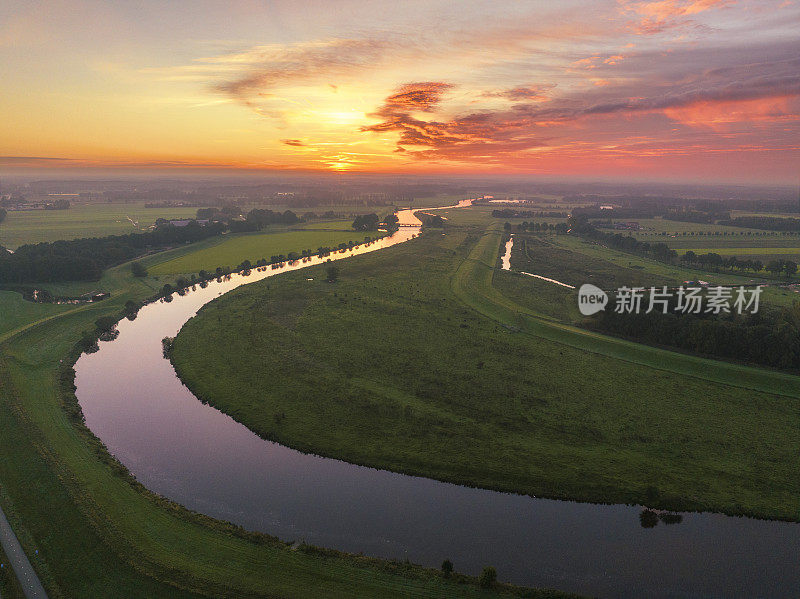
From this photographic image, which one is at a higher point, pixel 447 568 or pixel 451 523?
pixel 447 568

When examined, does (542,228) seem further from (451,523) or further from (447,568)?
(447,568)

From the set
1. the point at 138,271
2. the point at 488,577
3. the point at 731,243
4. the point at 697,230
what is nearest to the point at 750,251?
the point at 731,243

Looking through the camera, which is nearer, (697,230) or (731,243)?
(731,243)

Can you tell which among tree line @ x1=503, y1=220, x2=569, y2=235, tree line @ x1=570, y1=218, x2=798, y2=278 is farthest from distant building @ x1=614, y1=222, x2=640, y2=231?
tree line @ x1=570, y1=218, x2=798, y2=278

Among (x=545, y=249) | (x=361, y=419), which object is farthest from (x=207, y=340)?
(x=545, y=249)

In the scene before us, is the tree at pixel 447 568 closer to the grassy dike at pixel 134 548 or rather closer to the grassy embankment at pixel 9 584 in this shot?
the grassy dike at pixel 134 548

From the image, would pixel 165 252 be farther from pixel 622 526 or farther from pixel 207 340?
pixel 622 526
